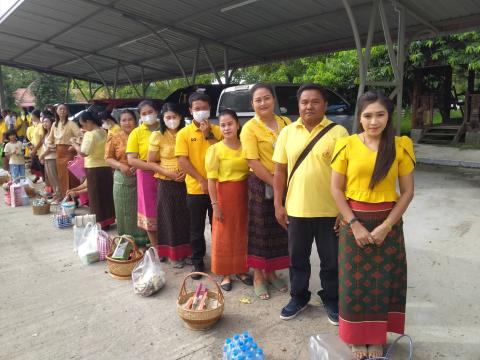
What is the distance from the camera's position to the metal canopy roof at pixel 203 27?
748 centimetres

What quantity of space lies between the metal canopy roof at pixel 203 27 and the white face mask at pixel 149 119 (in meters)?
4.75

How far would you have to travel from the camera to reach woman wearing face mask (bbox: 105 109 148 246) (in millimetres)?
4031

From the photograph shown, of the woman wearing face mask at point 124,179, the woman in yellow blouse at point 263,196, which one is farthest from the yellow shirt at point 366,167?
the woman wearing face mask at point 124,179

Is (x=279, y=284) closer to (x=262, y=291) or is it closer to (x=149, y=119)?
(x=262, y=291)

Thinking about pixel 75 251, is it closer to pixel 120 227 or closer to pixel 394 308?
pixel 120 227

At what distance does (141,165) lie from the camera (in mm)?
3600

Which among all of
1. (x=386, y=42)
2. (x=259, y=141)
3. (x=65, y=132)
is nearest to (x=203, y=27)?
(x=386, y=42)

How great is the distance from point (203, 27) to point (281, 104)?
12.4 ft

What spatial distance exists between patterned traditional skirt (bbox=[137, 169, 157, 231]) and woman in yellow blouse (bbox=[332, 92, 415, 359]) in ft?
7.06

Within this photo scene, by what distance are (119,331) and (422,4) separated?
732 cm

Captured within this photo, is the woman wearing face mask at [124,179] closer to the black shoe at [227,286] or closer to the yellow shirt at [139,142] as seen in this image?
the yellow shirt at [139,142]

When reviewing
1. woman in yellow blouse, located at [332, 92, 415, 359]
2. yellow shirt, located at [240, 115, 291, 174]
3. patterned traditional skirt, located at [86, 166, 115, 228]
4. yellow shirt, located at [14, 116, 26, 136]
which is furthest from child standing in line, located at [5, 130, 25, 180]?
woman in yellow blouse, located at [332, 92, 415, 359]

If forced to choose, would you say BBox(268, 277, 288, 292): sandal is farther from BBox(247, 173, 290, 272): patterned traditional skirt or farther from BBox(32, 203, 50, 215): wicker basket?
BBox(32, 203, 50, 215): wicker basket

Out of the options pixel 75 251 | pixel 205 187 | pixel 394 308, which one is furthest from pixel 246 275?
pixel 75 251
